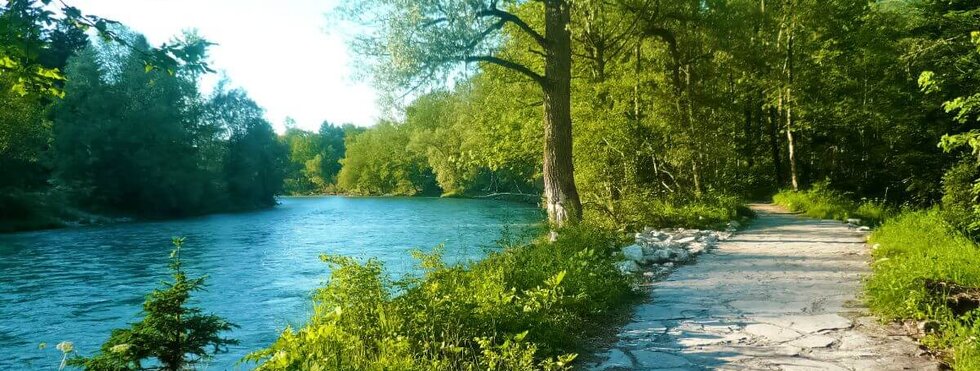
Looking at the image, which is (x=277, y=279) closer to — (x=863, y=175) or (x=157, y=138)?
(x=863, y=175)

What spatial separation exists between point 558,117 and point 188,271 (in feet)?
32.6

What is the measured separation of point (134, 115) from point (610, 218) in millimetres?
33324

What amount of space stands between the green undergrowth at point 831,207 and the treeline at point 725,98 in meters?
2.19

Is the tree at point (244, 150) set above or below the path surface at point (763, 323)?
above

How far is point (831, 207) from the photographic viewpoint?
51.6 feet

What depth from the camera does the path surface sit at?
4.18 metres

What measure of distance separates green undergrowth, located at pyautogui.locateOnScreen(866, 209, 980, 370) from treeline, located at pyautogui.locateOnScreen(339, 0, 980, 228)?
4720 millimetres

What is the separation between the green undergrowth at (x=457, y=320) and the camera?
3.85 metres

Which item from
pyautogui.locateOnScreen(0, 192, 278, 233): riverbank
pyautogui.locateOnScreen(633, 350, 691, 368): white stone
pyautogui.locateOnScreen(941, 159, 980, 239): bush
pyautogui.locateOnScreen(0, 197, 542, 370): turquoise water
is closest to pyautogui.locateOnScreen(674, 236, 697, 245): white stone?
pyautogui.locateOnScreen(0, 197, 542, 370): turquoise water

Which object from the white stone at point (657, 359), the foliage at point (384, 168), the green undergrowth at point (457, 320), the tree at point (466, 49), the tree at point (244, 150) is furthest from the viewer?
the foliage at point (384, 168)

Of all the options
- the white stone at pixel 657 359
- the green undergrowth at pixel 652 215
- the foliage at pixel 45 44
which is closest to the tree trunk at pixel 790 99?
the green undergrowth at pixel 652 215

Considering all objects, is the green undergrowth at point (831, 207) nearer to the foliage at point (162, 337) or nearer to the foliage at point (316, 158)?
the foliage at point (162, 337)

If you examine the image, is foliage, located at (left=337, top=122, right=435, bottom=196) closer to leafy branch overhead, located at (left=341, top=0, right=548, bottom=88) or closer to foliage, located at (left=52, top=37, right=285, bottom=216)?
foliage, located at (left=52, top=37, right=285, bottom=216)

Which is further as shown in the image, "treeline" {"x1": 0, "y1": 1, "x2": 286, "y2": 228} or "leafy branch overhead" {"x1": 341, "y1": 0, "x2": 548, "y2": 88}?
"treeline" {"x1": 0, "y1": 1, "x2": 286, "y2": 228}
